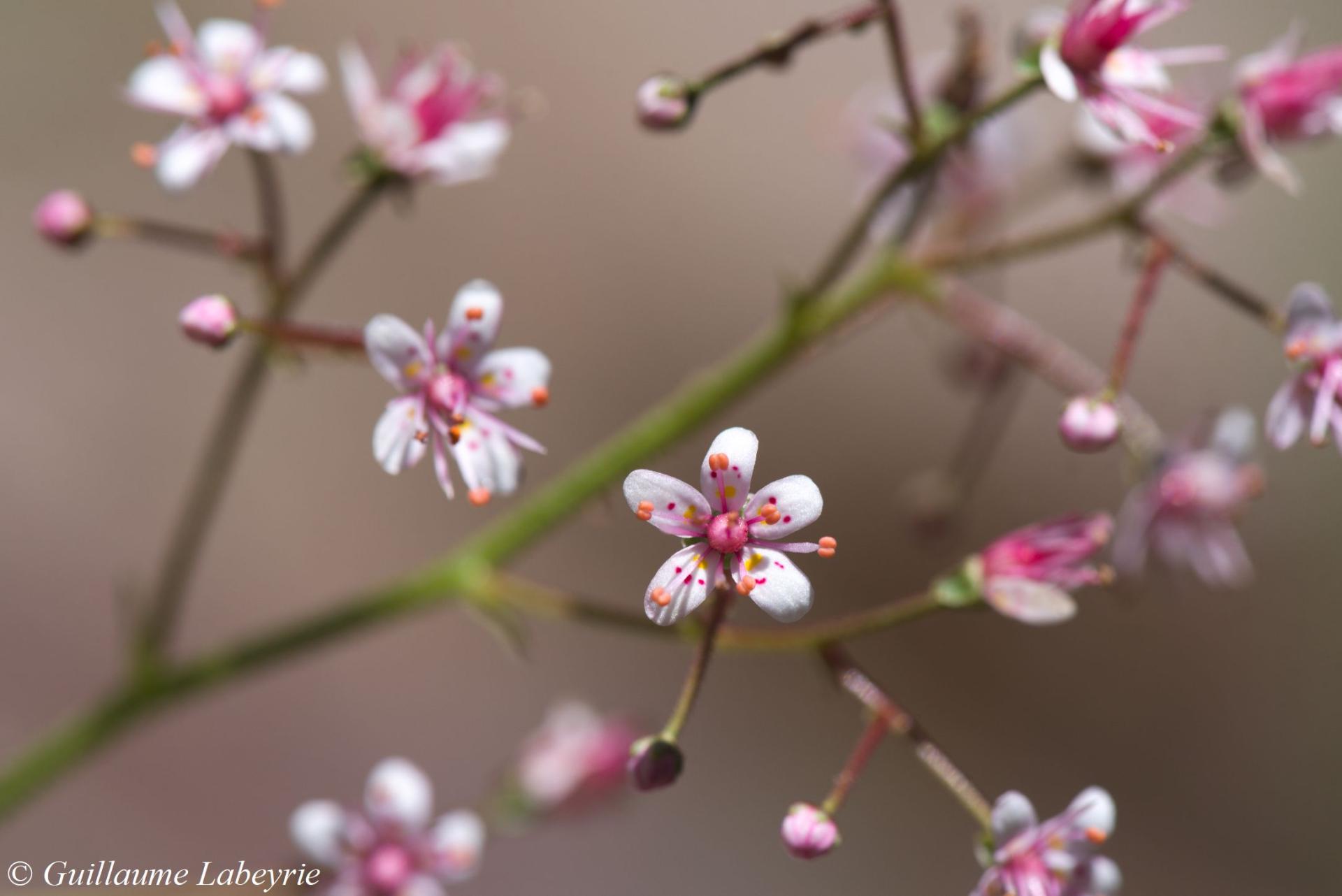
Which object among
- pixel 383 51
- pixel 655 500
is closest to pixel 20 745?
pixel 383 51

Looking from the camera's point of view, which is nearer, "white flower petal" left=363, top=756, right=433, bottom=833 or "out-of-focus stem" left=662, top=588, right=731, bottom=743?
"out-of-focus stem" left=662, top=588, right=731, bottom=743

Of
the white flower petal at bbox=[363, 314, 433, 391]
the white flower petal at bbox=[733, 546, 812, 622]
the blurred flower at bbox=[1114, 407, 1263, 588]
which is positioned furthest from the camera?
the blurred flower at bbox=[1114, 407, 1263, 588]

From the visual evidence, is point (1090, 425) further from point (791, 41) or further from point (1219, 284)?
point (791, 41)

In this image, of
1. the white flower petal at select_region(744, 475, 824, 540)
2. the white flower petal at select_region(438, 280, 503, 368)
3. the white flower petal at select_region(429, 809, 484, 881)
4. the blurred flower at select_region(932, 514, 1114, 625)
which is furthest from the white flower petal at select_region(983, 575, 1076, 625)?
the white flower petal at select_region(429, 809, 484, 881)

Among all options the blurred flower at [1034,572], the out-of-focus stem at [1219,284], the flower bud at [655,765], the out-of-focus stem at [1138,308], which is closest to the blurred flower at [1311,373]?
the out-of-focus stem at [1219,284]

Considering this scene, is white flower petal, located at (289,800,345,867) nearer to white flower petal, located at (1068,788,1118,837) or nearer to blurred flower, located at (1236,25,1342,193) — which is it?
white flower petal, located at (1068,788,1118,837)

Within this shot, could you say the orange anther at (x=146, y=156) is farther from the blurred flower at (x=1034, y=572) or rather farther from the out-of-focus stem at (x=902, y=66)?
the blurred flower at (x=1034, y=572)

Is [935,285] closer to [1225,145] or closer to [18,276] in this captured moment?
[1225,145]
